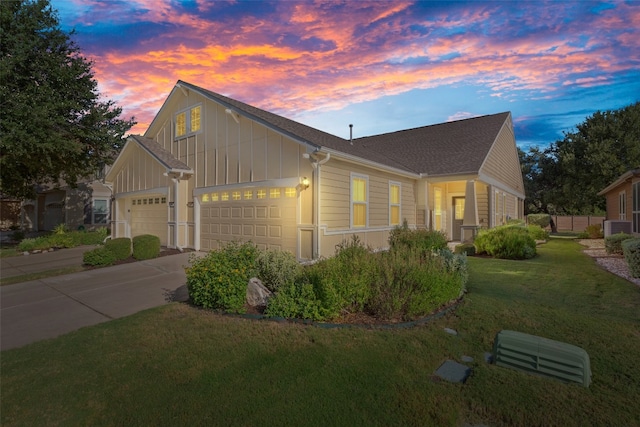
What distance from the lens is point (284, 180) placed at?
951 centimetres

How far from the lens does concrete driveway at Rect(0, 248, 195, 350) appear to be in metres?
4.97

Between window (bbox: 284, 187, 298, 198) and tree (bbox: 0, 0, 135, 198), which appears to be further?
tree (bbox: 0, 0, 135, 198)

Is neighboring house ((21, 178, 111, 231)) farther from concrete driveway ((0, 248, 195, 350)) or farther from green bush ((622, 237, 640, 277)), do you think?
green bush ((622, 237, 640, 277))

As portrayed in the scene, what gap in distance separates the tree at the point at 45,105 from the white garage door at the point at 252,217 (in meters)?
6.83

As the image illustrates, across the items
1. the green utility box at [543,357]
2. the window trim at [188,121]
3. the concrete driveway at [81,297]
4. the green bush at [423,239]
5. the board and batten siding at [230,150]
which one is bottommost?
the concrete driveway at [81,297]

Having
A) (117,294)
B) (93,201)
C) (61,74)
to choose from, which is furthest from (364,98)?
(93,201)

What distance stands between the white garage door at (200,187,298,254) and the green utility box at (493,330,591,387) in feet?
21.4

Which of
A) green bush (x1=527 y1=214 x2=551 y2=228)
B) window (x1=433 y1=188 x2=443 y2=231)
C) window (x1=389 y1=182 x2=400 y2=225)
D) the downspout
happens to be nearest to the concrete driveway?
the downspout

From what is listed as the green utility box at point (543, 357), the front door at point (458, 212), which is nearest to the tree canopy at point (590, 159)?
the front door at point (458, 212)

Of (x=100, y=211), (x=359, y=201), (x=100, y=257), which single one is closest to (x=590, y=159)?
(x=359, y=201)

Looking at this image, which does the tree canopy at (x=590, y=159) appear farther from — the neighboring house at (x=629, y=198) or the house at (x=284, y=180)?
the house at (x=284, y=180)

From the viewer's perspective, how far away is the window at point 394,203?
12.6 metres

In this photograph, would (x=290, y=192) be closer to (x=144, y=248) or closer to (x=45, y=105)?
(x=144, y=248)

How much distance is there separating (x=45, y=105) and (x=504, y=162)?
21.5m
